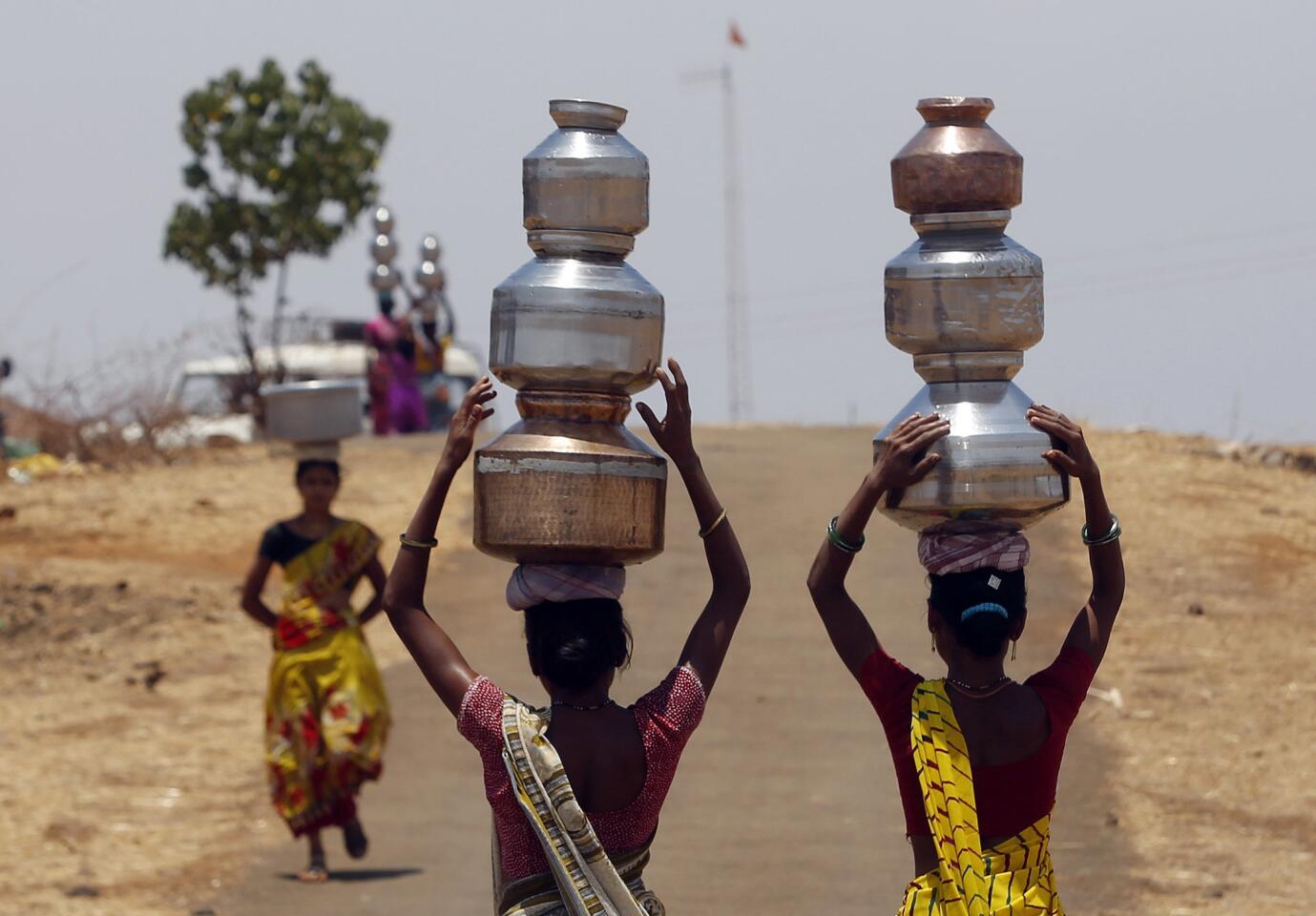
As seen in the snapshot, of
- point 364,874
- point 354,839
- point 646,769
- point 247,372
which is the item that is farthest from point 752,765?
point 247,372

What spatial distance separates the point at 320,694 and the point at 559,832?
187 inches

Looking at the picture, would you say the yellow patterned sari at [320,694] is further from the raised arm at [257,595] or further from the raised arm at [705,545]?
the raised arm at [705,545]

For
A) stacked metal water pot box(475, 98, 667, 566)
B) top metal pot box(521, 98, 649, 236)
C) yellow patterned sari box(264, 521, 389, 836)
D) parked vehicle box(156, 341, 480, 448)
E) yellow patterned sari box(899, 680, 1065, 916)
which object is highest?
top metal pot box(521, 98, 649, 236)

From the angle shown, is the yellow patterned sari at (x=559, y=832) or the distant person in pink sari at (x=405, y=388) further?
the distant person in pink sari at (x=405, y=388)

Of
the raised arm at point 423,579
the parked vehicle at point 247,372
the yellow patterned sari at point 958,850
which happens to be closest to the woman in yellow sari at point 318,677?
the raised arm at point 423,579

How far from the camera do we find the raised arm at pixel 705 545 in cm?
409

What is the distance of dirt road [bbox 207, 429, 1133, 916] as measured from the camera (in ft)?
27.2

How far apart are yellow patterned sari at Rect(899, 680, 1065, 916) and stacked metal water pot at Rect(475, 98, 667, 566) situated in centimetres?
65

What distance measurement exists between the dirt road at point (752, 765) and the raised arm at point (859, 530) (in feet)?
13.1

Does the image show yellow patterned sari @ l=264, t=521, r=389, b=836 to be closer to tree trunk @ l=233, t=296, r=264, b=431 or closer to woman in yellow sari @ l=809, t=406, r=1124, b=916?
woman in yellow sari @ l=809, t=406, r=1124, b=916

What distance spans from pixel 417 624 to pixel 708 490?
0.66m

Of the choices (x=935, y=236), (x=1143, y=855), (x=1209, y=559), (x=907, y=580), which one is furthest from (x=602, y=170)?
(x=1209, y=559)

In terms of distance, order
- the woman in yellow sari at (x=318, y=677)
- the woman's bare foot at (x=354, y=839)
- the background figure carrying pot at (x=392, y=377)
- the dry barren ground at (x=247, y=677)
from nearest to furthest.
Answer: the woman in yellow sari at (x=318, y=677), the woman's bare foot at (x=354, y=839), the dry barren ground at (x=247, y=677), the background figure carrying pot at (x=392, y=377)

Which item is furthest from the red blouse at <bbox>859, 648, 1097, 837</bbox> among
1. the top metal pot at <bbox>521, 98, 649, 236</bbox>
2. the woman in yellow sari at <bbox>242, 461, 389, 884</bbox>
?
the woman in yellow sari at <bbox>242, 461, 389, 884</bbox>
